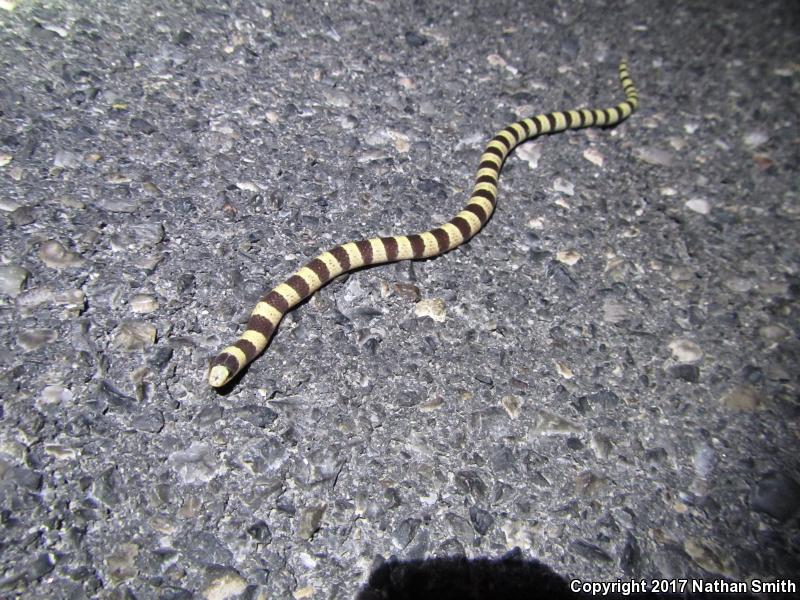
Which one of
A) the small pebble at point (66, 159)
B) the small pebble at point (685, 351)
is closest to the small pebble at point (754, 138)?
the small pebble at point (685, 351)

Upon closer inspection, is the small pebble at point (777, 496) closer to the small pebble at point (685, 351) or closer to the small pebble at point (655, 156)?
the small pebble at point (685, 351)

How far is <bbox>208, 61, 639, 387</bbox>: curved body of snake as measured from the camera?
9.01 feet

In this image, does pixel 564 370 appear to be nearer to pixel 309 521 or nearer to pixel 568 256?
pixel 568 256

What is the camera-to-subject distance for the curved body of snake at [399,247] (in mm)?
2746

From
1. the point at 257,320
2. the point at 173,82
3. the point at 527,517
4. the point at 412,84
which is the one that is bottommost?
the point at 527,517

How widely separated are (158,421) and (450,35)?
14.1 feet

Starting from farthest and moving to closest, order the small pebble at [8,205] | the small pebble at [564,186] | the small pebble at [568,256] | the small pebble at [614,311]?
the small pebble at [564,186] → the small pebble at [568,256] → the small pebble at [614,311] → the small pebble at [8,205]

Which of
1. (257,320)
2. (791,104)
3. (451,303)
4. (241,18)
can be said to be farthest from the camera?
(791,104)

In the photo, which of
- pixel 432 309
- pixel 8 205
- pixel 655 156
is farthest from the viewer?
pixel 655 156

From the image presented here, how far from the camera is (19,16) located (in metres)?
3.82

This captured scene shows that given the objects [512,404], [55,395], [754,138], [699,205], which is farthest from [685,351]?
[55,395]

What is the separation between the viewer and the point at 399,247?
3391 millimetres

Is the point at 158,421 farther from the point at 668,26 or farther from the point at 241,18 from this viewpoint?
the point at 668,26

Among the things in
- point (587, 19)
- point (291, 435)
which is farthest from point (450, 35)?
point (291, 435)
